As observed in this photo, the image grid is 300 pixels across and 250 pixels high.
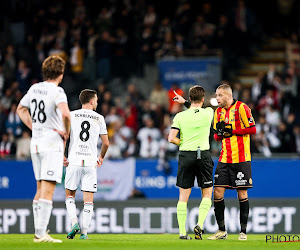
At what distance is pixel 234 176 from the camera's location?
11.4m

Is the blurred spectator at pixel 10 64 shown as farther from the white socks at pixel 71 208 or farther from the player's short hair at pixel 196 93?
the player's short hair at pixel 196 93

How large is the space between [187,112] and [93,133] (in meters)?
1.42

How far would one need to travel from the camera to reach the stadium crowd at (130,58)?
20.2 m

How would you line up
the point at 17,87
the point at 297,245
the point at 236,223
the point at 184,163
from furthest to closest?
1. the point at 17,87
2. the point at 236,223
3. the point at 184,163
4. the point at 297,245

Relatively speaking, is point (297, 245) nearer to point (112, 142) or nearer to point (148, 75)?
point (112, 142)

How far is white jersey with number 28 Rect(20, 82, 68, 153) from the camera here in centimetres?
937

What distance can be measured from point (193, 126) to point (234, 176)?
3.38 feet

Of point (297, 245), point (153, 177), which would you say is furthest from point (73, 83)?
point (297, 245)

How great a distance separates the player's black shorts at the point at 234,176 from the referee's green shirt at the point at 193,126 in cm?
58

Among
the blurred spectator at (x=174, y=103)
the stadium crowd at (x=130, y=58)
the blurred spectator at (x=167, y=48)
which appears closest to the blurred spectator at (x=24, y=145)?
the stadium crowd at (x=130, y=58)

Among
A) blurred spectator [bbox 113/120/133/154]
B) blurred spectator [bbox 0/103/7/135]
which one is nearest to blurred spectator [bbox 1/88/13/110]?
blurred spectator [bbox 0/103/7/135]

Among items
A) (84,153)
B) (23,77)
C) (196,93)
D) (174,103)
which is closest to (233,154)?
(196,93)

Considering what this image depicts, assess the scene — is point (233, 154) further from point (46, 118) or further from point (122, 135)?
A: point (122, 135)

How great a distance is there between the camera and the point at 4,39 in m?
25.2
